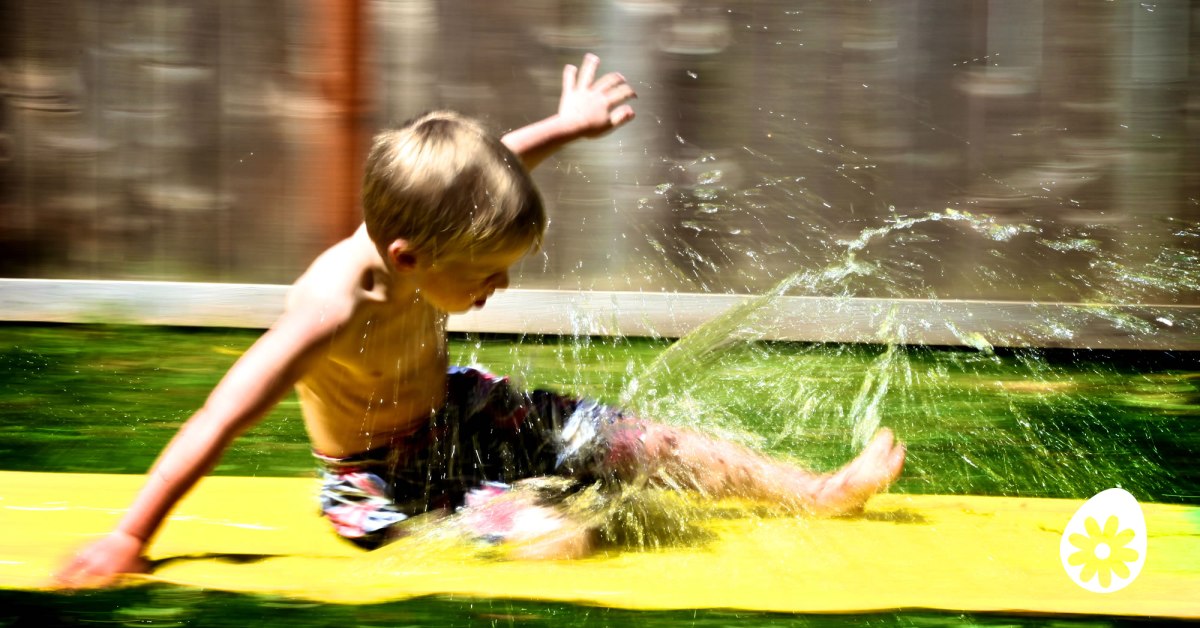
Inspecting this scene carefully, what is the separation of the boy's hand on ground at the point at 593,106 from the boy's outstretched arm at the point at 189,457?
836 mm

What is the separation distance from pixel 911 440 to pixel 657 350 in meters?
1.00

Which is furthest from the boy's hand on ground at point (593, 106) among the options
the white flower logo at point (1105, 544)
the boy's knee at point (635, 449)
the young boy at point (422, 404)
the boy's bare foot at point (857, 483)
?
the white flower logo at point (1105, 544)

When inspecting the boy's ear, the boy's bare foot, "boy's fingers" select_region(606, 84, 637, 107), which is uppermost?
"boy's fingers" select_region(606, 84, 637, 107)

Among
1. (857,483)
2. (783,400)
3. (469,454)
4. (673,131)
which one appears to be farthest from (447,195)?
(673,131)

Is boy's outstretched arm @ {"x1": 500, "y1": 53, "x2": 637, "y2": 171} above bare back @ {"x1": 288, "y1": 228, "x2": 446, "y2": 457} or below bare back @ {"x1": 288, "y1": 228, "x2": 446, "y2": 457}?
above

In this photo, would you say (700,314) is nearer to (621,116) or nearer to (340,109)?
(340,109)

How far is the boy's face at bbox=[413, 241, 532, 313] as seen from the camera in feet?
6.45

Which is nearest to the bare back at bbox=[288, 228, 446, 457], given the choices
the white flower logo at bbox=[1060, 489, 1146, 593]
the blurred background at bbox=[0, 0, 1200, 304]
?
the white flower logo at bbox=[1060, 489, 1146, 593]

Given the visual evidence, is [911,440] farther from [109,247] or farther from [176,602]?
[109,247]

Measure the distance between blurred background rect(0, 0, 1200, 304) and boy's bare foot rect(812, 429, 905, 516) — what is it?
1667mm

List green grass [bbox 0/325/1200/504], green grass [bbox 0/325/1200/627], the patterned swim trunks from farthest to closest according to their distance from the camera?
green grass [bbox 0/325/1200/504] → the patterned swim trunks → green grass [bbox 0/325/1200/627]

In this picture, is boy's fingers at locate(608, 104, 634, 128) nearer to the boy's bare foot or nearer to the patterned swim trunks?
the patterned swim trunks

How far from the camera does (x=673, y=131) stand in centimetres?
382

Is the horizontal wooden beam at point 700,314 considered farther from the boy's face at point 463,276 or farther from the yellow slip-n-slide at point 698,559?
the boy's face at point 463,276
